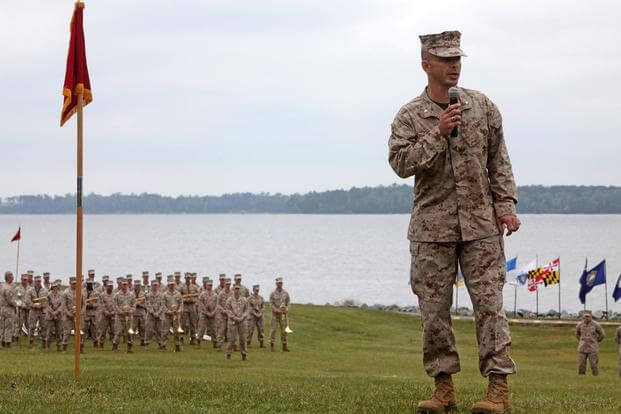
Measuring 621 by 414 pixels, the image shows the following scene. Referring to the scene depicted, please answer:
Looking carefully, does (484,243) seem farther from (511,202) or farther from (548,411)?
(548,411)

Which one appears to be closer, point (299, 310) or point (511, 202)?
point (511, 202)

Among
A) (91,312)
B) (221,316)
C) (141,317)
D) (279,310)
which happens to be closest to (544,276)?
(279,310)

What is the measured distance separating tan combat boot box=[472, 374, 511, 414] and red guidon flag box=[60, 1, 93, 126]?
258 inches

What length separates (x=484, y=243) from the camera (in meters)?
8.41

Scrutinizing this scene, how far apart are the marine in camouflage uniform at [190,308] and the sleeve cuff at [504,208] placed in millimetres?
27873

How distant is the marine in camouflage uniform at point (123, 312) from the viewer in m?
32.0

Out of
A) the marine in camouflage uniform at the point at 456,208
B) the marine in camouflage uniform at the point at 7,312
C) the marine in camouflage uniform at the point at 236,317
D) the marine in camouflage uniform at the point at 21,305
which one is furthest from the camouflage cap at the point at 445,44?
the marine in camouflage uniform at the point at 21,305

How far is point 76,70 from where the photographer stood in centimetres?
1277

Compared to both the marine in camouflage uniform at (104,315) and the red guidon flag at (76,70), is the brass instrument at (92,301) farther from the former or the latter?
the red guidon flag at (76,70)

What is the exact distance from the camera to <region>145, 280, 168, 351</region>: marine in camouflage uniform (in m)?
32.9

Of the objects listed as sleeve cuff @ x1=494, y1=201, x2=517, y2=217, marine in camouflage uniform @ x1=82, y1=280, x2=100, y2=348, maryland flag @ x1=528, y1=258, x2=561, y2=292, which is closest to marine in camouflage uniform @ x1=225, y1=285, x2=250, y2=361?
marine in camouflage uniform @ x1=82, y1=280, x2=100, y2=348

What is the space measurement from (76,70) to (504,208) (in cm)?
629

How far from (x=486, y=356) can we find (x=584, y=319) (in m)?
21.2

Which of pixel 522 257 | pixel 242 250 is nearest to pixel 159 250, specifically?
pixel 242 250
